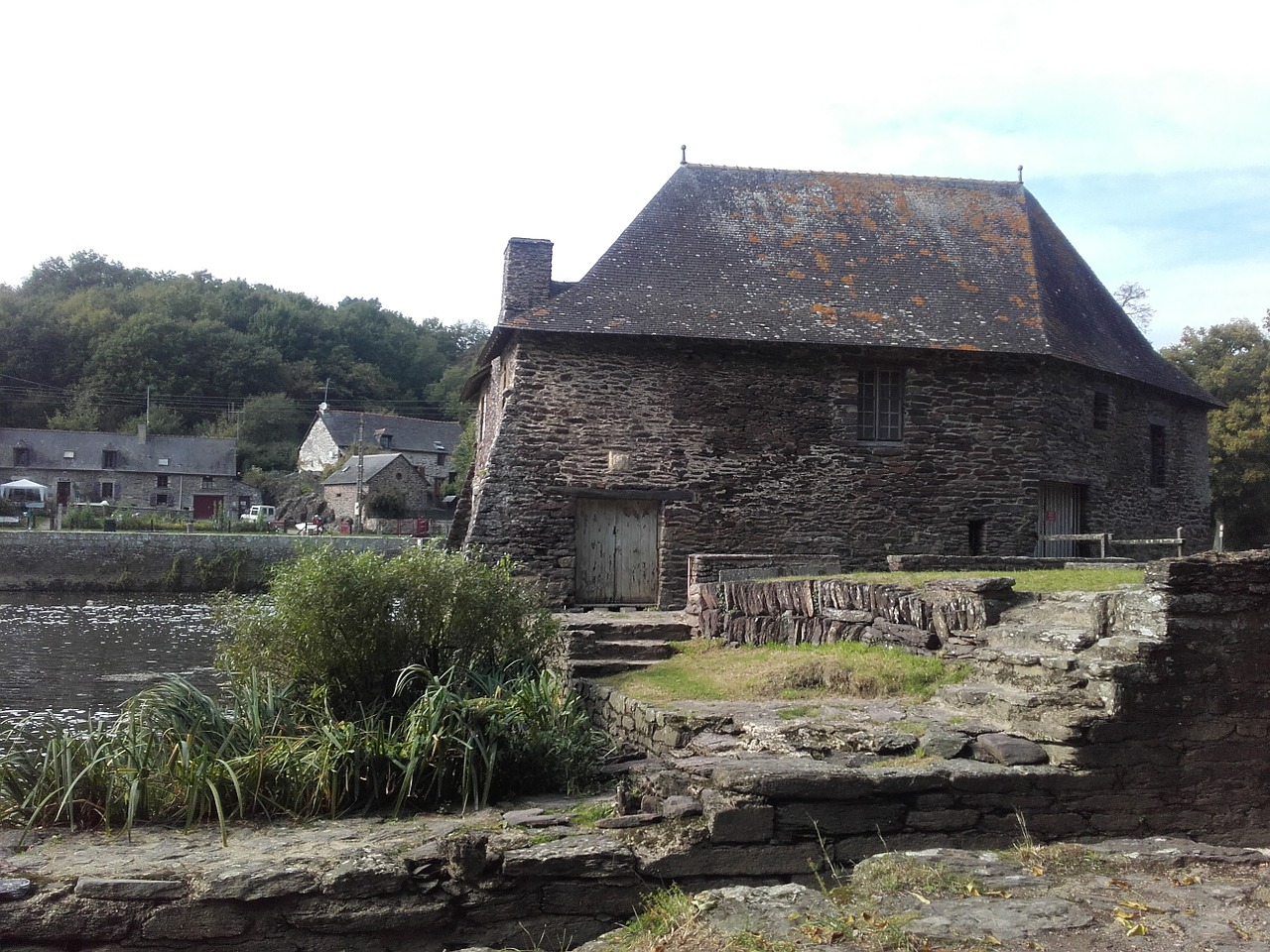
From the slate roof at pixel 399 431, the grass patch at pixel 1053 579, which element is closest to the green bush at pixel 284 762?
the grass patch at pixel 1053 579

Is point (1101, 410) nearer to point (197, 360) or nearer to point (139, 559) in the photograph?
point (139, 559)

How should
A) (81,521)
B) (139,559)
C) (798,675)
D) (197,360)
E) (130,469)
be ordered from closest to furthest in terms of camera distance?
1. (798,675)
2. (139,559)
3. (81,521)
4. (130,469)
5. (197,360)

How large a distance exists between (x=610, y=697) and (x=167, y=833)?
383cm

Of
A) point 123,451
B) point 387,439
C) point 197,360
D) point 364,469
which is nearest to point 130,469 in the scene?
point 123,451

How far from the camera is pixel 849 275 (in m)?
18.7

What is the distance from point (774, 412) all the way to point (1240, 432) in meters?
22.9

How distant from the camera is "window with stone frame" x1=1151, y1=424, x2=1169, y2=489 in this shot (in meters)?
20.6

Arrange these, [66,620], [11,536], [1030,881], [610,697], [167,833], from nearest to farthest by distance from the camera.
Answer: [1030,881], [167,833], [610,697], [66,620], [11,536]

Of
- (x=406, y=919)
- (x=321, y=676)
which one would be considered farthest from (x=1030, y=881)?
(x=321, y=676)

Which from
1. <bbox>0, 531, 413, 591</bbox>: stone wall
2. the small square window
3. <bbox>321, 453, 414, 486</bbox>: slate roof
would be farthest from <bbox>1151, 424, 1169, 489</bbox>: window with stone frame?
<bbox>321, 453, 414, 486</bbox>: slate roof

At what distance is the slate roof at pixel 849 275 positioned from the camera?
17.3 metres

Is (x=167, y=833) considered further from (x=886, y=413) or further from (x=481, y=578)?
(x=886, y=413)

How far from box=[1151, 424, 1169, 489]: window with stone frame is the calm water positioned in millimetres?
18060

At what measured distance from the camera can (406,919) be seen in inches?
209
